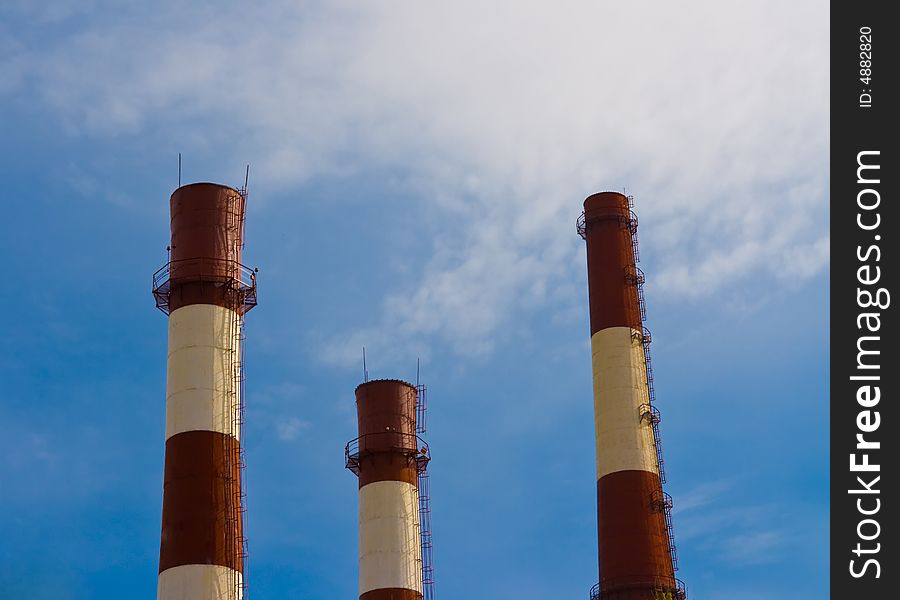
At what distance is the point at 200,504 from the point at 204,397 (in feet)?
10.6

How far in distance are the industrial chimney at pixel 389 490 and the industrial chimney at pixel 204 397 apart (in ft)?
47.4

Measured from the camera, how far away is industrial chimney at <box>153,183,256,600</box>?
38031 mm

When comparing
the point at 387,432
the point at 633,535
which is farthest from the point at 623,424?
the point at 387,432

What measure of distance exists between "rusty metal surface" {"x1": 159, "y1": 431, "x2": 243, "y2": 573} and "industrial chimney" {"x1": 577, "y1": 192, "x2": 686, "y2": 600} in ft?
53.9

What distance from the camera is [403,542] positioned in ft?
174

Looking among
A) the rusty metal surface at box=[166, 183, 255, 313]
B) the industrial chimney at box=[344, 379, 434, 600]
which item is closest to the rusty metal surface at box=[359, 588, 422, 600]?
the industrial chimney at box=[344, 379, 434, 600]

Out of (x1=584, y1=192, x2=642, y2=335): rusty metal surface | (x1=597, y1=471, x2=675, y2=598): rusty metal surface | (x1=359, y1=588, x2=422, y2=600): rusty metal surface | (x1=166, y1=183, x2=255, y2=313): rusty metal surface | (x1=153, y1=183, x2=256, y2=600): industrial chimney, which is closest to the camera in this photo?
(x1=153, y1=183, x2=256, y2=600): industrial chimney

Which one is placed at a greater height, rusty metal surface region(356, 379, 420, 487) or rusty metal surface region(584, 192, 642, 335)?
rusty metal surface region(584, 192, 642, 335)

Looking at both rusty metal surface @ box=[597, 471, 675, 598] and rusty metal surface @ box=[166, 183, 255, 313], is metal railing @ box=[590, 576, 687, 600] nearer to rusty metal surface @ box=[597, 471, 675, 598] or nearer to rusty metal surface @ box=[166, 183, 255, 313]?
rusty metal surface @ box=[597, 471, 675, 598]

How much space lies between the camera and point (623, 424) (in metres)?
52.2

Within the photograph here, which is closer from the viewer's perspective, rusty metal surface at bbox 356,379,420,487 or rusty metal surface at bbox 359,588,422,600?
rusty metal surface at bbox 359,588,422,600

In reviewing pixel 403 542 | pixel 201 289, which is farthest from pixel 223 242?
pixel 403 542
